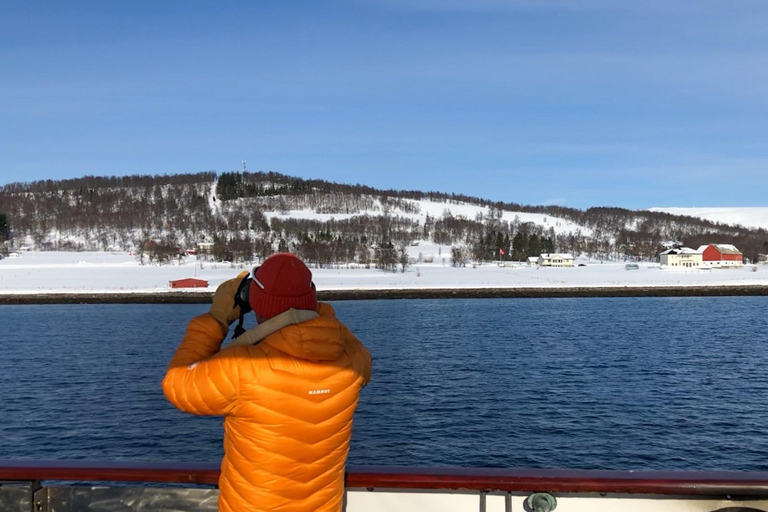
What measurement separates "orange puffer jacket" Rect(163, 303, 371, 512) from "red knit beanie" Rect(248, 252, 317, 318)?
83 mm

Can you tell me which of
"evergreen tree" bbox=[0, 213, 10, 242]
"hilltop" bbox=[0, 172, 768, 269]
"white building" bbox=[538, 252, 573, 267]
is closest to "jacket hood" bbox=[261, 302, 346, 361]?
"hilltop" bbox=[0, 172, 768, 269]

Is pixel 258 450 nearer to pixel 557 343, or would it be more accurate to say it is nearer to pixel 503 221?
pixel 557 343

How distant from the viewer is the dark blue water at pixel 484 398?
1293cm

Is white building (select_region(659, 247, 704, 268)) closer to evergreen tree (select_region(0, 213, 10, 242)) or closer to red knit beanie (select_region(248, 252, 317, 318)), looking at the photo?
red knit beanie (select_region(248, 252, 317, 318))

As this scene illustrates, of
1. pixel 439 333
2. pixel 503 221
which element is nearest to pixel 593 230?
pixel 503 221

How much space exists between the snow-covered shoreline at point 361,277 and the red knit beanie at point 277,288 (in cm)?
5797

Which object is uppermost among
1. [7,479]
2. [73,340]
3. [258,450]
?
[258,450]

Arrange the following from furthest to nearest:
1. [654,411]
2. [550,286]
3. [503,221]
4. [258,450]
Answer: [503,221] → [550,286] → [654,411] → [258,450]

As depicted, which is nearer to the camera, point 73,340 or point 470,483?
point 470,483

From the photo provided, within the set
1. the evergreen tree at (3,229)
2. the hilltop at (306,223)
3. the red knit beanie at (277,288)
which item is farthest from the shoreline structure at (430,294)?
the evergreen tree at (3,229)

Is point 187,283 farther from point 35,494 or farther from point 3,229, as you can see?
point 3,229

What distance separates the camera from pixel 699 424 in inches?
572

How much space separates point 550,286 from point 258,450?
63.9 metres

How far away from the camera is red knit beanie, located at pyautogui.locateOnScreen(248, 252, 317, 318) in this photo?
219cm
